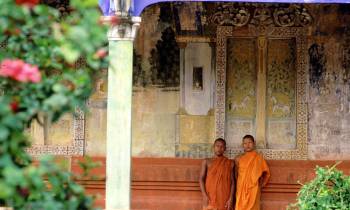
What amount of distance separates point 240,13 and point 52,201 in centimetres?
799

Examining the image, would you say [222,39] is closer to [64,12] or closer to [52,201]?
[64,12]

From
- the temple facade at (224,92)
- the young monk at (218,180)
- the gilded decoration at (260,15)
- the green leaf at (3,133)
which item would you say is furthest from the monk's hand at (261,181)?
the green leaf at (3,133)

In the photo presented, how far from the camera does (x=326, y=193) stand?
7820 mm

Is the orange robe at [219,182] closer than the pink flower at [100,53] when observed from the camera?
No

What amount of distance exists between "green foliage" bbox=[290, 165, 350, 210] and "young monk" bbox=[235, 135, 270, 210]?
301cm

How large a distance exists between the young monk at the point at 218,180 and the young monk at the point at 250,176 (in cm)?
15

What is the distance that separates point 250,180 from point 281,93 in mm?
1318

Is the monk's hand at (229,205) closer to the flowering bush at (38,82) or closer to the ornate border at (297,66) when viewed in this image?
the ornate border at (297,66)

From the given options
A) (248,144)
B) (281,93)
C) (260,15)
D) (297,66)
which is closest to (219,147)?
(248,144)

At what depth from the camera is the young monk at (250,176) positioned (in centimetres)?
1120

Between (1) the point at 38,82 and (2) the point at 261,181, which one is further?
(2) the point at 261,181

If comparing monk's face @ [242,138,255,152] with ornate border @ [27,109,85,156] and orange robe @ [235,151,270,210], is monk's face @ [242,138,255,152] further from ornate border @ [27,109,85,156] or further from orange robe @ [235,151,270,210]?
ornate border @ [27,109,85,156]

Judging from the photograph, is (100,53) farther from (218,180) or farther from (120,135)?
(218,180)

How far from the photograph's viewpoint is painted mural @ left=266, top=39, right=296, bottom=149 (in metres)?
11.5
